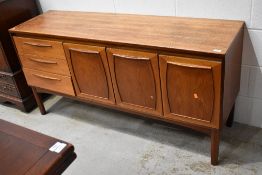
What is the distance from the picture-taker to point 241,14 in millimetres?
1607

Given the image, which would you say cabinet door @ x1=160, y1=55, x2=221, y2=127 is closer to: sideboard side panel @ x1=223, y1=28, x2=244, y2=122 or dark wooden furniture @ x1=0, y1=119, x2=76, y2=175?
sideboard side panel @ x1=223, y1=28, x2=244, y2=122

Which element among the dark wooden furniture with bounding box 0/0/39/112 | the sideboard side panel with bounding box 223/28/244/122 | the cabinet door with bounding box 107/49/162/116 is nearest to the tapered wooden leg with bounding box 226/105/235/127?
the sideboard side panel with bounding box 223/28/244/122

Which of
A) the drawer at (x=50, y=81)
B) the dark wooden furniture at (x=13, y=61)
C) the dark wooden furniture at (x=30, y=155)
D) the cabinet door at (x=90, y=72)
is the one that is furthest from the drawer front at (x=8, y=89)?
the dark wooden furniture at (x=30, y=155)

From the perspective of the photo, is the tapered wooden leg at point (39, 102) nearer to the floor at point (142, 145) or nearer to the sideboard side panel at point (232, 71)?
the floor at point (142, 145)

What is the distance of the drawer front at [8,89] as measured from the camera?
236cm

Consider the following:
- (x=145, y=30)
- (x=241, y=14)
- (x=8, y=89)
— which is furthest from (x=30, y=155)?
(x=8, y=89)

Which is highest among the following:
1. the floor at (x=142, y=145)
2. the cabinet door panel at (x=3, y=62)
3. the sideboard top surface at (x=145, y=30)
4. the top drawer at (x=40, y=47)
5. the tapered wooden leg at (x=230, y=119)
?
the sideboard top surface at (x=145, y=30)

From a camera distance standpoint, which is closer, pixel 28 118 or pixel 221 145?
pixel 221 145

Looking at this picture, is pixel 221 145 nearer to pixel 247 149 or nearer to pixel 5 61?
pixel 247 149

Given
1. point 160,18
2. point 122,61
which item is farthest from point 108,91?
point 160,18

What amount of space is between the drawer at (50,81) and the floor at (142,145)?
325 millimetres

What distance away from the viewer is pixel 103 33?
170 centimetres

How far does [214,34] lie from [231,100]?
1.36 ft

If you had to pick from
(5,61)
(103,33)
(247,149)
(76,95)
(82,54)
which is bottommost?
(247,149)
